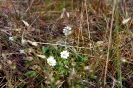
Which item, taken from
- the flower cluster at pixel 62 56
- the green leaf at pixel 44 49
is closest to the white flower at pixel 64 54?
the flower cluster at pixel 62 56

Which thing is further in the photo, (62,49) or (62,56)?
(62,49)

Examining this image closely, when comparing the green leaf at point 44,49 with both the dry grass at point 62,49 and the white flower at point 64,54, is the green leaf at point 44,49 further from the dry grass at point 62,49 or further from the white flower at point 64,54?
the white flower at point 64,54

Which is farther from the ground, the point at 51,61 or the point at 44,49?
the point at 44,49

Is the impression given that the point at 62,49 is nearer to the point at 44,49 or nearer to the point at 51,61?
the point at 44,49

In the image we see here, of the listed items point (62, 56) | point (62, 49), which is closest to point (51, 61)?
point (62, 56)

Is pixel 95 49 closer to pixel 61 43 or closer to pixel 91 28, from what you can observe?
pixel 61 43

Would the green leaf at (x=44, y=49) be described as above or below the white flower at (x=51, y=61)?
above

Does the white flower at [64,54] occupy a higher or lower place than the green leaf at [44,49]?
lower

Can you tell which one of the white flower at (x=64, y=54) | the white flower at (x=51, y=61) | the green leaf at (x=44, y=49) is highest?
the green leaf at (x=44, y=49)

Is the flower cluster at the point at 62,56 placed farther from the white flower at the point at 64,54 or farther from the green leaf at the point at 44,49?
the green leaf at the point at 44,49

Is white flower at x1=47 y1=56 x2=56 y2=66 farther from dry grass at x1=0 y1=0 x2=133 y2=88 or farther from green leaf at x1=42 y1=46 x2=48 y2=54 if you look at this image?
green leaf at x1=42 y1=46 x2=48 y2=54

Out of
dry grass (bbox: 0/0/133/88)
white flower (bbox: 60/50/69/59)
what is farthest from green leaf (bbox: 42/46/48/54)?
white flower (bbox: 60/50/69/59)

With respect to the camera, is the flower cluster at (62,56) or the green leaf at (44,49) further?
the green leaf at (44,49)
